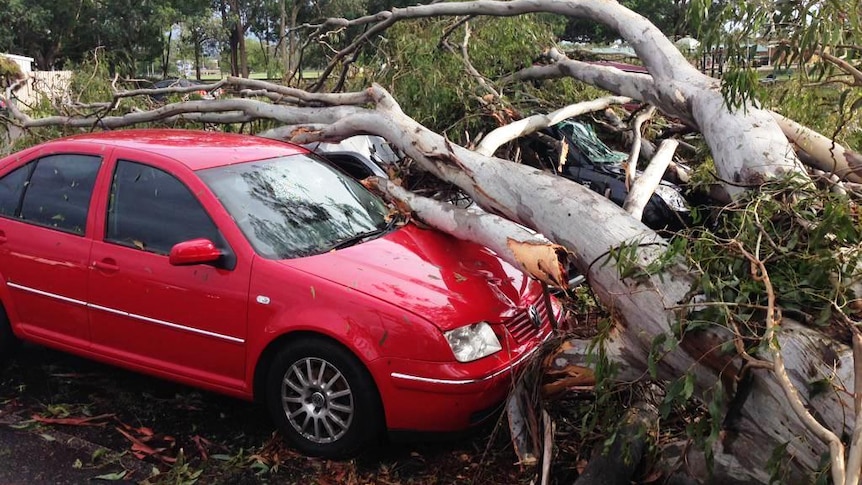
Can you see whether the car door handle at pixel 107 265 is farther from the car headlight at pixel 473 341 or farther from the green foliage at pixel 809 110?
the green foliage at pixel 809 110

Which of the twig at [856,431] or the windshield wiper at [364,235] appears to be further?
the windshield wiper at [364,235]

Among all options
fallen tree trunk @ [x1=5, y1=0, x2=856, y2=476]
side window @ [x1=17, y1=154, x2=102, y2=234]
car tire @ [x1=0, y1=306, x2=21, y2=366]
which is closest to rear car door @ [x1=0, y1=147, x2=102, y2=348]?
side window @ [x1=17, y1=154, x2=102, y2=234]

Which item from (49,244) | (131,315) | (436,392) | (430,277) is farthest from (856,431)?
(49,244)

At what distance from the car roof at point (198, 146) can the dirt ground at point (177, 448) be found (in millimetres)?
1430

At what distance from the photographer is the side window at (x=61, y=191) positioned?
438 cm

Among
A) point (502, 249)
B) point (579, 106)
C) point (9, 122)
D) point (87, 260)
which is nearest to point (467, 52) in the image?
point (579, 106)

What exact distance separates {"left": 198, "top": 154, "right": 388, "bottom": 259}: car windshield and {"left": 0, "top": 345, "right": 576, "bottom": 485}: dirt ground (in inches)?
41.7

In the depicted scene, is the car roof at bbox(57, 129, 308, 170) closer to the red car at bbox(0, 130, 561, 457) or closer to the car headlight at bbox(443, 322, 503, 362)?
the red car at bbox(0, 130, 561, 457)

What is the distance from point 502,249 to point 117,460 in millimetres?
2274

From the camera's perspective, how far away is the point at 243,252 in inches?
152

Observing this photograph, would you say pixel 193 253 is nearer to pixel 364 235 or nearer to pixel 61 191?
pixel 364 235

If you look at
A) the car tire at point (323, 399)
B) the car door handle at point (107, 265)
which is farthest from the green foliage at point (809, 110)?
the car door handle at point (107, 265)

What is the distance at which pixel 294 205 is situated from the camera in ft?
14.2

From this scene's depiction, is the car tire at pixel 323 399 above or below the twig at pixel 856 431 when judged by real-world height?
below
